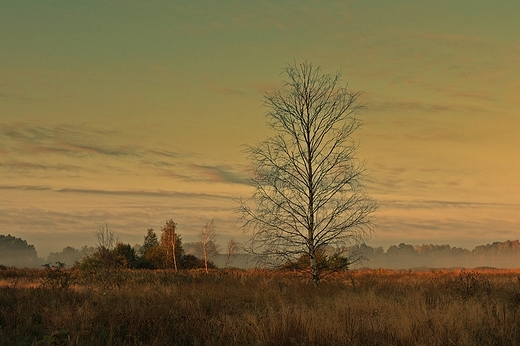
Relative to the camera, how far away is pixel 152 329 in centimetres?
819

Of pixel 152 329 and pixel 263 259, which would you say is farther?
pixel 263 259

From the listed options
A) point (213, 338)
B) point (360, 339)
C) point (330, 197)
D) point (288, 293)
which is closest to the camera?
point (213, 338)

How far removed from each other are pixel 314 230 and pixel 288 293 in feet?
10.4

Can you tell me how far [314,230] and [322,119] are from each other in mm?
4080

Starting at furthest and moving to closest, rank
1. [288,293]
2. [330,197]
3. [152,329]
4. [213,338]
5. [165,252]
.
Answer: [165,252], [330,197], [288,293], [152,329], [213,338]

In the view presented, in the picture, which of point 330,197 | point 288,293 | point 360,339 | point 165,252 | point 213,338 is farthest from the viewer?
point 165,252

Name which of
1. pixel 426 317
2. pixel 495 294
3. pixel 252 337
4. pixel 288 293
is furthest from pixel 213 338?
pixel 495 294

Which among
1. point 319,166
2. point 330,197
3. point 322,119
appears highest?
point 322,119

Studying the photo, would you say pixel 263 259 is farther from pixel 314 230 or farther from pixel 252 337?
→ pixel 252 337

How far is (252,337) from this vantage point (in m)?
7.57

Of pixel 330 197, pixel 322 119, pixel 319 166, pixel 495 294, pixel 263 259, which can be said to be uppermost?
pixel 322 119

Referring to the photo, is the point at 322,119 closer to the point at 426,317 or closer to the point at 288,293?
the point at 288,293

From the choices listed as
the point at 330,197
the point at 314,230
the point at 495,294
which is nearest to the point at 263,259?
the point at 314,230

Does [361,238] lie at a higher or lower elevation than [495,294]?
higher
